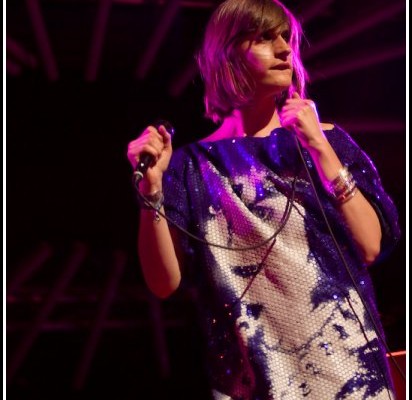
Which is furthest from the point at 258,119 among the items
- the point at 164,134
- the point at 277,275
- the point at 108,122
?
the point at 108,122

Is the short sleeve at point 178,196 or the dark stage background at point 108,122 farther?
the dark stage background at point 108,122

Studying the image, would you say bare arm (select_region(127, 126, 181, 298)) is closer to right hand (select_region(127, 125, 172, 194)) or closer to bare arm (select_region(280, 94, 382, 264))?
right hand (select_region(127, 125, 172, 194))

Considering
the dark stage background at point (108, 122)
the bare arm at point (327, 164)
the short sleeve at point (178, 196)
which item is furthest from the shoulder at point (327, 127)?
the dark stage background at point (108, 122)

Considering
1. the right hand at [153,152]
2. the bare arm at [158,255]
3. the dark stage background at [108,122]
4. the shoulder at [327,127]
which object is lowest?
the dark stage background at [108,122]

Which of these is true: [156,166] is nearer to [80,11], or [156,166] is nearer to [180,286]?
[180,286]

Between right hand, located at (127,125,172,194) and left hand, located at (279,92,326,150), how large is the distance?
0.20 meters

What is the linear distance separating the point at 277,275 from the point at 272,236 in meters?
0.06

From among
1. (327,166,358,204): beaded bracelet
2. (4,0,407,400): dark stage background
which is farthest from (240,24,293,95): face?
(4,0,407,400): dark stage background

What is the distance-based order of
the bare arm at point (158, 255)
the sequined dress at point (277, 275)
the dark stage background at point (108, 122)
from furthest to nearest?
1. the dark stage background at point (108, 122)
2. the bare arm at point (158, 255)
3. the sequined dress at point (277, 275)

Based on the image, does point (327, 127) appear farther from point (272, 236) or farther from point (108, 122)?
point (108, 122)

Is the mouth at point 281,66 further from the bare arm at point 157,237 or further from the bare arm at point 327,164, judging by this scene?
the bare arm at point 157,237

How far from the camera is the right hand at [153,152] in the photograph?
3.61 ft

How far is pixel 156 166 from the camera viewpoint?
1152 mm

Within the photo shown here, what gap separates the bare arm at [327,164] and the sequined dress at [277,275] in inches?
1.2
